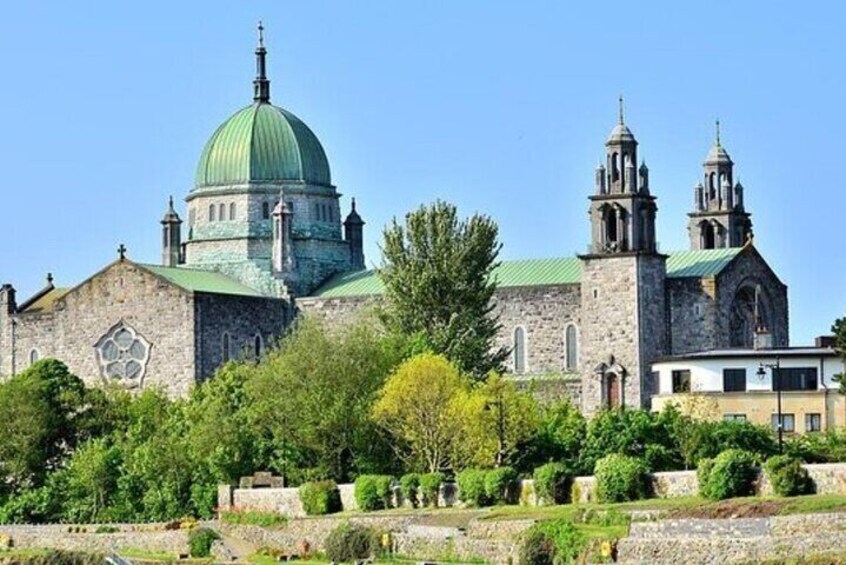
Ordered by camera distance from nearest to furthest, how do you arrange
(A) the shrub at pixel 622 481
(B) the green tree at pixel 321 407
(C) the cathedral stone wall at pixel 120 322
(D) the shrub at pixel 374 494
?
(A) the shrub at pixel 622 481, (D) the shrub at pixel 374 494, (B) the green tree at pixel 321 407, (C) the cathedral stone wall at pixel 120 322

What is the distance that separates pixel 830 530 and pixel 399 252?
4171 cm

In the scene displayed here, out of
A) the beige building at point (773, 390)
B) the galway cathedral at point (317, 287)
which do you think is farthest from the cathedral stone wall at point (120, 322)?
the beige building at point (773, 390)

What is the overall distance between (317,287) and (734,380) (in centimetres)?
3013

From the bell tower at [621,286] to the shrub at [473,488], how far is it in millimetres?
23712

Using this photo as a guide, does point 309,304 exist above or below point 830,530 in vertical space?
above

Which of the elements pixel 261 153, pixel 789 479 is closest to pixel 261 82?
pixel 261 153

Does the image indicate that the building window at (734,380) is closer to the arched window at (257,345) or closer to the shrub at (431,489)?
the shrub at (431,489)

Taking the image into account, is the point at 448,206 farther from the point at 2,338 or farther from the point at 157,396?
the point at 2,338

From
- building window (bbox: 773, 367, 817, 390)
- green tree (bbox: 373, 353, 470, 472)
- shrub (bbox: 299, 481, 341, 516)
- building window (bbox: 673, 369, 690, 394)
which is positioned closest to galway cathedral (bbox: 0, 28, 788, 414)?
building window (bbox: 673, 369, 690, 394)

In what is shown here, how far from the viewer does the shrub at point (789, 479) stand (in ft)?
258

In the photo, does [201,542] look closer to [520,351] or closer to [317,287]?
[520,351]

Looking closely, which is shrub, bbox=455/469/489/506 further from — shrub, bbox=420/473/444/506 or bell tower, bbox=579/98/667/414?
bell tower, bbox=579/98/667/414

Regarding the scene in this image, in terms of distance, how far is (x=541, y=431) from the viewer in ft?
318

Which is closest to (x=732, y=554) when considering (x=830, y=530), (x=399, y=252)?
(x=830, y=530)
